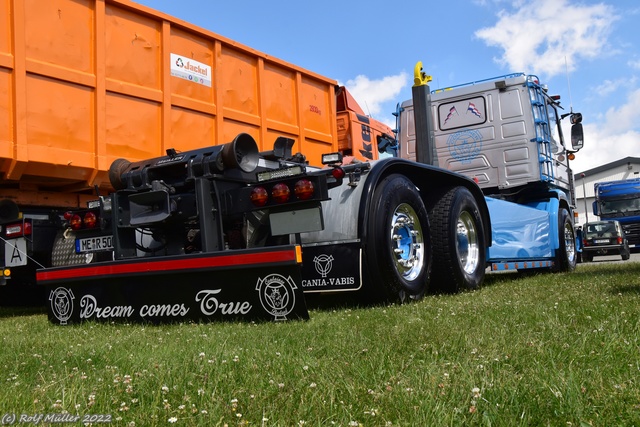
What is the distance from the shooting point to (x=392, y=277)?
14.9 ft

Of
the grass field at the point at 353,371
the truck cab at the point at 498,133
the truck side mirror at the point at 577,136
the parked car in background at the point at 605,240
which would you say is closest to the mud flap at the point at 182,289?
the grass field at the point at 353,371

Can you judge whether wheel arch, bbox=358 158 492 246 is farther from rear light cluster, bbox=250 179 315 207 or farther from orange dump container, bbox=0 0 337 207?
orange dump container, bbox=0 0 337 207

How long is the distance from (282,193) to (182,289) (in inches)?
36.6

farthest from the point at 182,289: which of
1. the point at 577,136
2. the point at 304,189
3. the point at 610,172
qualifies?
the point at 610,172

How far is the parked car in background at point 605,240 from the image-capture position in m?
20.6

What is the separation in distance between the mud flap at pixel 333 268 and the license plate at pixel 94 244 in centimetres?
154

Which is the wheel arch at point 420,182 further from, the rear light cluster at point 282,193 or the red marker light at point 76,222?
the red marker light at point 76,222

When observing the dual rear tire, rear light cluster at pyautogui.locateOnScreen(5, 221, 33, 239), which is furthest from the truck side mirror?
rear light cluster at pyautogui.locateOnScreen(5, 221, 33, 239)

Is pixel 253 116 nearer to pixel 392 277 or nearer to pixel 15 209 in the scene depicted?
pixel 15 209

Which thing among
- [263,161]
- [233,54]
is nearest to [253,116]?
[233,54]

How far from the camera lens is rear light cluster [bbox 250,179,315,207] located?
4.07 m

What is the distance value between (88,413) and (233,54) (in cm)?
559

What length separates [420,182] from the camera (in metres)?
5.80

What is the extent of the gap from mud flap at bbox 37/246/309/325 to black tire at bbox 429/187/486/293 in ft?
6.94
